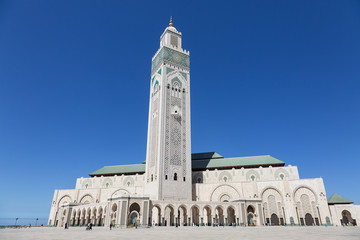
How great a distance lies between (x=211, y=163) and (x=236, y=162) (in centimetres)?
406

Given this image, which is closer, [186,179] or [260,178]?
[186,179]

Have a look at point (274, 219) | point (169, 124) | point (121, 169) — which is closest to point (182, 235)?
point (169, 124)

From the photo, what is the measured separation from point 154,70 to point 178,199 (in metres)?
20.8

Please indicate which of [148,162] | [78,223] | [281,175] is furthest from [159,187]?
[281,175]

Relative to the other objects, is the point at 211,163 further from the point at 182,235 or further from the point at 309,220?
the point at 182,235

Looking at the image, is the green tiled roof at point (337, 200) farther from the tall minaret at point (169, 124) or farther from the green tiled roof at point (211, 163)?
the tall minaret at point (169, 124)

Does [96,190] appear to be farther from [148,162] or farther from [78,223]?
[148,162]

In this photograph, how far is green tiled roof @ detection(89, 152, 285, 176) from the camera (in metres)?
37.2

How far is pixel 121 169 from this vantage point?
43.8 metres

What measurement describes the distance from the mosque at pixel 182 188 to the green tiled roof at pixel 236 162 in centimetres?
14

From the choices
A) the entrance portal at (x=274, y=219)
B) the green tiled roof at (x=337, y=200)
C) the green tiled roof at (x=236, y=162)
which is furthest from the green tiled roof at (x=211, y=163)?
the entrance portal at (x=274, y=219)

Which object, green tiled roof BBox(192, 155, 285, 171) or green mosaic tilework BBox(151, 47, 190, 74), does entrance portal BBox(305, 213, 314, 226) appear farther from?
green mosaic tilework BBox(151, 47, 190, 74)

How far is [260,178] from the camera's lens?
35594mm

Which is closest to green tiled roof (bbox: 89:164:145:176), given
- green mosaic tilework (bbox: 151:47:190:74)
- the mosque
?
the mosque
